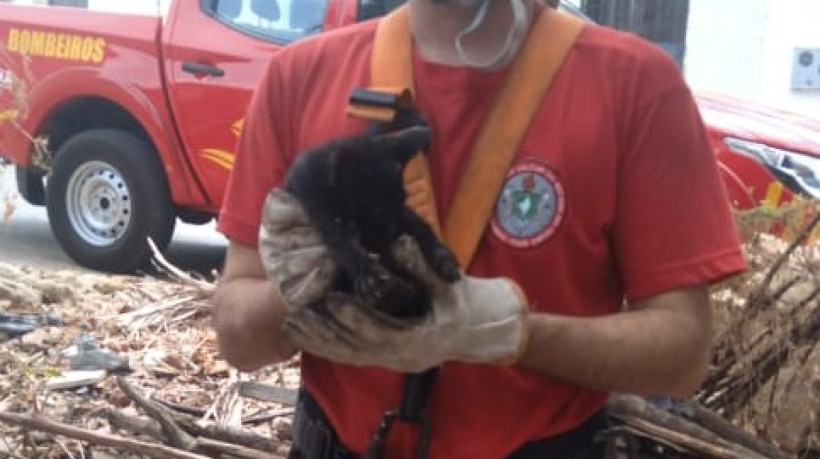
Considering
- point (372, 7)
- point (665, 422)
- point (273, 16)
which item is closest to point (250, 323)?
point (665, 422)

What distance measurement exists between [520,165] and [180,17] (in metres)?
6.30

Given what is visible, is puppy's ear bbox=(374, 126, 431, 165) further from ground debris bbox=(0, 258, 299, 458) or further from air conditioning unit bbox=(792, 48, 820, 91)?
air conditioning unit bbox=(792, 48, 820, 91)

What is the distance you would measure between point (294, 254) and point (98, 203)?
23.1 ft

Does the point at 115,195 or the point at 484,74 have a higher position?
the point at 484,74

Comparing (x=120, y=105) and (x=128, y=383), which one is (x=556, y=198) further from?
(x=120, y=105)

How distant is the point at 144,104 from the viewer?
26.7 feet

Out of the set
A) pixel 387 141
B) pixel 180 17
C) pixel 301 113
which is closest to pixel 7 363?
pixel 301 113

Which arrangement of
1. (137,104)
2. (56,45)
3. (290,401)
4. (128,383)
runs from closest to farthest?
(290,401), (128,383), (137,104), (56,45)

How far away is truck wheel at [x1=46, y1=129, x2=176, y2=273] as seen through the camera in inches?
322

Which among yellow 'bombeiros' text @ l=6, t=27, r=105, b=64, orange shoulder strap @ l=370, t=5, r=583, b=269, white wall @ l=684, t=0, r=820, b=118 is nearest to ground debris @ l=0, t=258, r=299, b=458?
orange shoulder strap @ l=370, t=5, r=583, b=269

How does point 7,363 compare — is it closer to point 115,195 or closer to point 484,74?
point 484,74

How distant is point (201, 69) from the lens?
7820 mm

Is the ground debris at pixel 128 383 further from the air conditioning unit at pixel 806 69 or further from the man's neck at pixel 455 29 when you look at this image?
the air conditioning unit at pixel 806 69

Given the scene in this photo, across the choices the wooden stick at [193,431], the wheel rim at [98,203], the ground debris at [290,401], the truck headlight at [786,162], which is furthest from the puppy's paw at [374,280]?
the wheel rim at [98,203]
